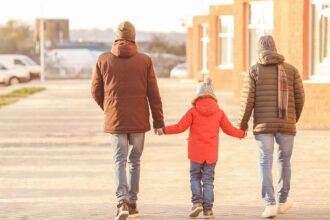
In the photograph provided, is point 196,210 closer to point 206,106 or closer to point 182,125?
point 182,125

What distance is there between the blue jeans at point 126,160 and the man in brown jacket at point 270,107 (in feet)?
3.54

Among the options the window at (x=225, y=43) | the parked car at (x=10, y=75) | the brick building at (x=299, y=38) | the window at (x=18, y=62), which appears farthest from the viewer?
the window at (x=18, y=62)

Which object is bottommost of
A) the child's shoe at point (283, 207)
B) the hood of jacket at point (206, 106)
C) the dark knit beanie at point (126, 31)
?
the child's shoe at point (283, 207)

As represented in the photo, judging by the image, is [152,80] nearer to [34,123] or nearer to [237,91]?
[34,123]

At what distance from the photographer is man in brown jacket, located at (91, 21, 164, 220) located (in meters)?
10.4

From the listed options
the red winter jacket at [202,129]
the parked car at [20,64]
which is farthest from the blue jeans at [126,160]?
the parked car at [20,64]

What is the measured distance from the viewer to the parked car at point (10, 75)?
5939 centimetres

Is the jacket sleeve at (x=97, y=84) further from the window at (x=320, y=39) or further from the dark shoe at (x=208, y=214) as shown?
the window at (x=320, y=39)

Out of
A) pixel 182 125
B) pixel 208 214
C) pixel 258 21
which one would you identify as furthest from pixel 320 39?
pixel 208 214

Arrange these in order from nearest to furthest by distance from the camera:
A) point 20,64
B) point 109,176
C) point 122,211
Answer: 1. point 122,211
2. point 109,176
3. point 20,64

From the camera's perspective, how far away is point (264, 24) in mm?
29344

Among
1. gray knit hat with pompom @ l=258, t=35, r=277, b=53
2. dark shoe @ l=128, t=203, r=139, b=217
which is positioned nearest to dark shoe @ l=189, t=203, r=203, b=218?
dark shoe @ l=128, t=203, r=139, b=217

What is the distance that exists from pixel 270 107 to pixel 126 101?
1.43 m

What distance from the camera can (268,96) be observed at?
34.7ft
